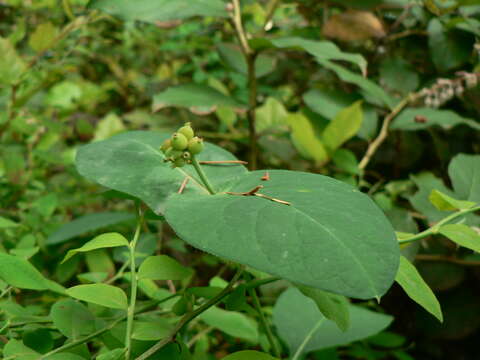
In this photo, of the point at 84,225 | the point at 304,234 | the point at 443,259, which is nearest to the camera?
the point at 304,234

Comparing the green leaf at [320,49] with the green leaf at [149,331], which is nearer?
the green leaf at [149,331]

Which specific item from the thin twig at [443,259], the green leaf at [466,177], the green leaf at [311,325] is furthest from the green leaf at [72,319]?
the thin twig at [443,259]

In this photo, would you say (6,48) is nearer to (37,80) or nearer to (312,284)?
(37,80)

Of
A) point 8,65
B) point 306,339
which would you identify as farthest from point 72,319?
point 8,65

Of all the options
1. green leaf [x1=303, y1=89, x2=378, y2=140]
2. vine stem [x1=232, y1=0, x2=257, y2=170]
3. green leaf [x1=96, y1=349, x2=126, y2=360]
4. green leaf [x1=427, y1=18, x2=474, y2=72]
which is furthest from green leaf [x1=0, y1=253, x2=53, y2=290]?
green leaf [x1=427, y1=18, x2=474, y2=72]

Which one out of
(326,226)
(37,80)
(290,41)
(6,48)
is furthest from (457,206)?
(37,80)

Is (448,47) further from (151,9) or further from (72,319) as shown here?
(72,319)

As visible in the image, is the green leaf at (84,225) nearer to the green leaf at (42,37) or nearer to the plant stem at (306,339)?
the plant stem at (306,339)
